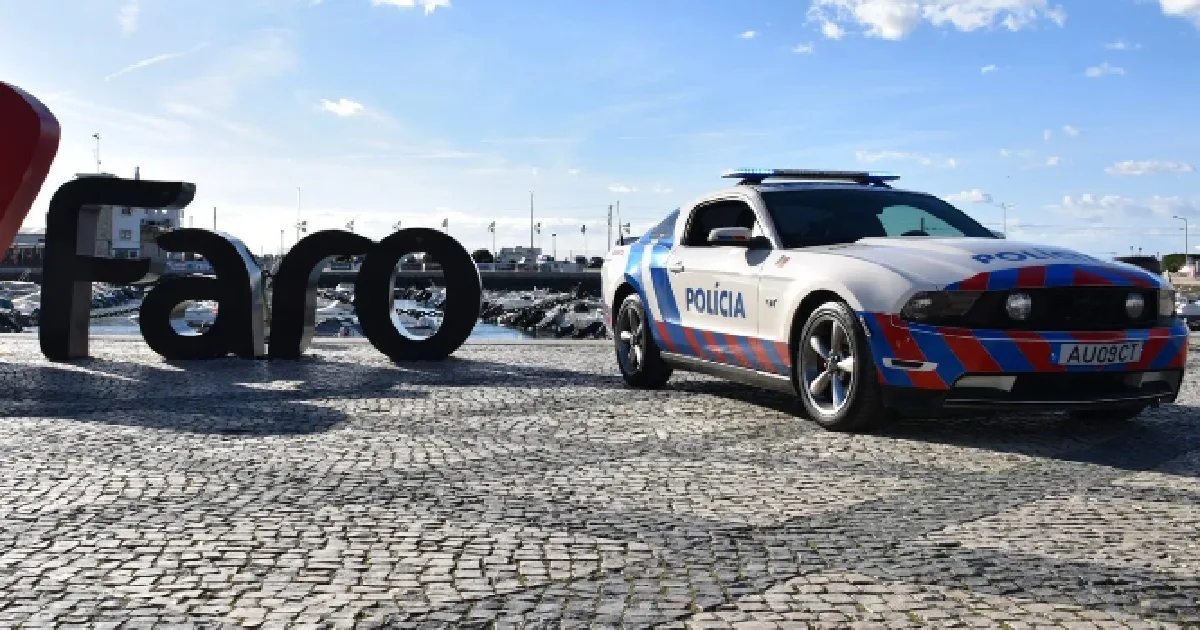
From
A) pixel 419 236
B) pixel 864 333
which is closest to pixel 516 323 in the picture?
pixel 419 236

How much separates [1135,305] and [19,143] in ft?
31.7

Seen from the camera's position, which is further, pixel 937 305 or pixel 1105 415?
pixel 1105 415

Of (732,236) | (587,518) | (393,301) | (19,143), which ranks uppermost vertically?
(19,143)

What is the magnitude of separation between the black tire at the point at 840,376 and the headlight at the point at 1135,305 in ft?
4.58

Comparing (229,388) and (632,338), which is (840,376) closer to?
(632,338)

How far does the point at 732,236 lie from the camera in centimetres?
773

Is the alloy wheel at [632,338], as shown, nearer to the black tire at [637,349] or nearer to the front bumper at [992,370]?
the black tire at [637,349]

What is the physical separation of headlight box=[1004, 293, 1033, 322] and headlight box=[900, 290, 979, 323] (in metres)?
0.17

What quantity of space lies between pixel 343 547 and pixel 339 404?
181 inches

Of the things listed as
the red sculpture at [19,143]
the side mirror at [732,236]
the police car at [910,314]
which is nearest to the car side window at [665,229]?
the police car at [910,314]

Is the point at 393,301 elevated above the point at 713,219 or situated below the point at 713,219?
below

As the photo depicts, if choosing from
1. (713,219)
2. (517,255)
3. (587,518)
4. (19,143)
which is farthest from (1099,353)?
(517,255)

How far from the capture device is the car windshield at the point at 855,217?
7.82 meters

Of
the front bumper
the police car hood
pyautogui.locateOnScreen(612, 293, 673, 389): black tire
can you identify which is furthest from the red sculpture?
the front bumper
